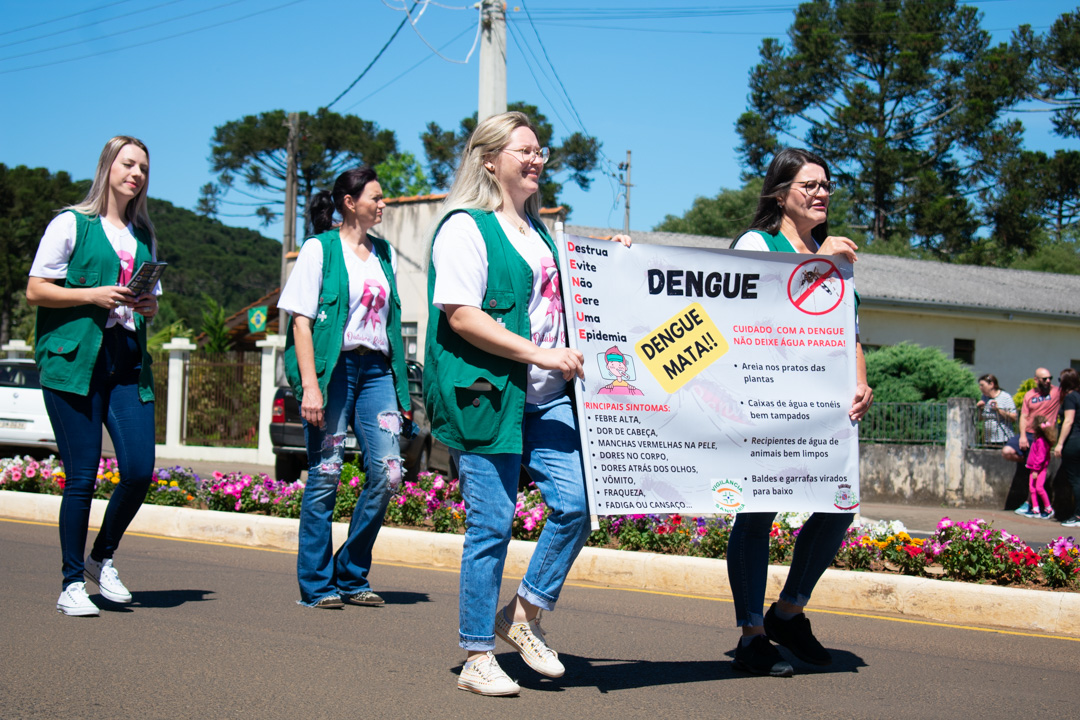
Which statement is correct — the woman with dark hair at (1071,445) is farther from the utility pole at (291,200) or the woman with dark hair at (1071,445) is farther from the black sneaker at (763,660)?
the utility pole at (291,200)

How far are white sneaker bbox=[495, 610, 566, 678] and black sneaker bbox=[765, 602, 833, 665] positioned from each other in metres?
1.02

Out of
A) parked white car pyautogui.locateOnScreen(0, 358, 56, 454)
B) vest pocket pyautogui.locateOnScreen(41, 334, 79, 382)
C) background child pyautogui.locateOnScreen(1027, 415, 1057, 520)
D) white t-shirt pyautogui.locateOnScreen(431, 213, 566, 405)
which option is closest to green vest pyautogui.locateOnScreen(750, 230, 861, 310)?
white t-shirt pyautogui.locateOnScreen(431, 213, 566, 405)

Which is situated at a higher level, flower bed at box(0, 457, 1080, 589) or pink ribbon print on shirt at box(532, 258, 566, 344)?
pink ribbon print on shirt at box(532, 258, 566, 344)

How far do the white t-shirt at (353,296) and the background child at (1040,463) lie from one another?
1035cm

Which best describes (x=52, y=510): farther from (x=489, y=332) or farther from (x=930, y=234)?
(x=930, y=234)

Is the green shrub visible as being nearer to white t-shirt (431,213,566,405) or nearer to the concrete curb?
the concrete curb

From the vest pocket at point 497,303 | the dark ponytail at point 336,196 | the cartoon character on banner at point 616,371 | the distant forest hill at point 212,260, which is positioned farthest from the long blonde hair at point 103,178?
the distant forest hill at point 212,260

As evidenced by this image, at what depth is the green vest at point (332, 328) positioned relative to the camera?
5.11 m

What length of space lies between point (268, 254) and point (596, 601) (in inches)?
3588

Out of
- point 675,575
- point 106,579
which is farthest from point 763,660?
point 106,579

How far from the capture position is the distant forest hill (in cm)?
7756

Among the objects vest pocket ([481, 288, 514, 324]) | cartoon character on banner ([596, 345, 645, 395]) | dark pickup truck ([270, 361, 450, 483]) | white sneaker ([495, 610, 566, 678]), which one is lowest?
white sneaker ([495, 610, 566, 678])

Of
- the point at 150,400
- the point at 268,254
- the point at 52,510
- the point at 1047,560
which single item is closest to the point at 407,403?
the point at 150,400

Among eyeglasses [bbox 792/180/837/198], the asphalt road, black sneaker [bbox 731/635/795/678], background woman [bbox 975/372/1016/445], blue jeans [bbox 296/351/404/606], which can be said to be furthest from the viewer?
background woman [bbox 975/372/1016/445]
